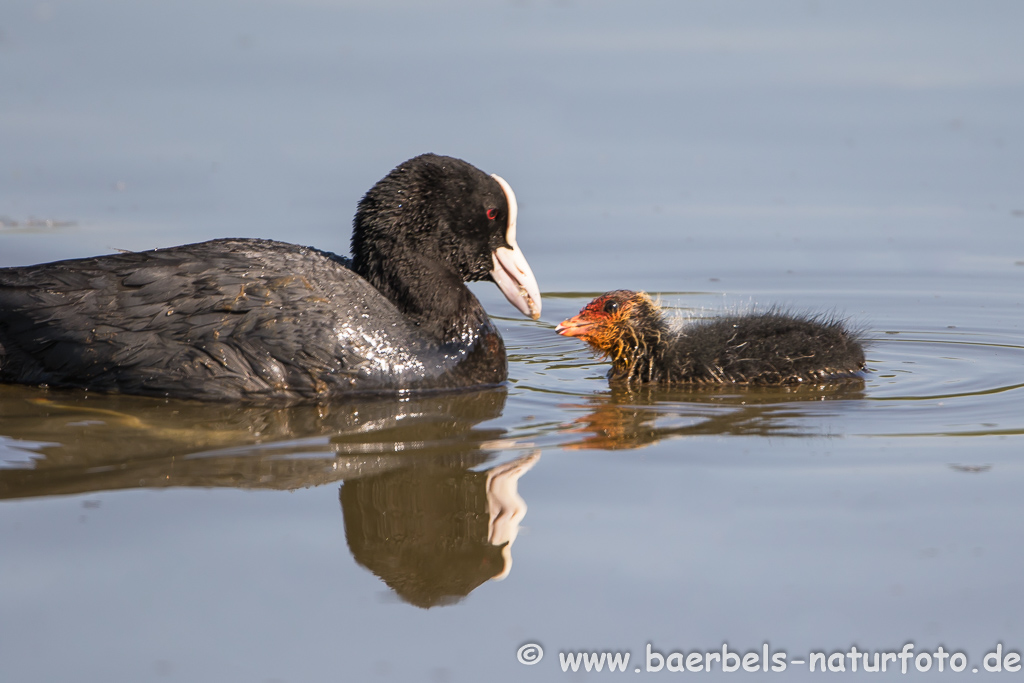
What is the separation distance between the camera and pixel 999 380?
283 inches

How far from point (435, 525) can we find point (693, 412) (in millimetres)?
1929

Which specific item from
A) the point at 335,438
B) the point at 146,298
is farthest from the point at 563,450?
the point at 146,298

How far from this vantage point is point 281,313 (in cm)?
666

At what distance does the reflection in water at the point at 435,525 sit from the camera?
470 centimetres

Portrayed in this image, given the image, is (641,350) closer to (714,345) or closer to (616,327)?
(616,327)

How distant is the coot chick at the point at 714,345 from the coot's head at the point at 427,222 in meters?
0.69

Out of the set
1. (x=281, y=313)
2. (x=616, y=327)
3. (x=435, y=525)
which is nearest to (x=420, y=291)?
(x=281, y=313)

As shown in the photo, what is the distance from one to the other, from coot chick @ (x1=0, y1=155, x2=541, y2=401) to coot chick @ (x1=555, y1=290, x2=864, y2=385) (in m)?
0.65

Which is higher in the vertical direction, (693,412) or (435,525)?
(693,412)

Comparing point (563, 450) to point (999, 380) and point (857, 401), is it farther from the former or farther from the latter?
point (999, 380)

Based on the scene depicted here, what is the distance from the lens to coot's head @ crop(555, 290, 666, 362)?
744 cm

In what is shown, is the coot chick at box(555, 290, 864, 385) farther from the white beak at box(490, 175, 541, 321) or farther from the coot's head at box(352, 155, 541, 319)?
the coot's head at box(352, 155, 541, 319)

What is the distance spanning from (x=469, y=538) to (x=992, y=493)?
2.12 m

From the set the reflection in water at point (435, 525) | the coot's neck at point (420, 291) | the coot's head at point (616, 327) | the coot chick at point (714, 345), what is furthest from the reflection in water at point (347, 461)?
the coot chick at point (714, 345)
